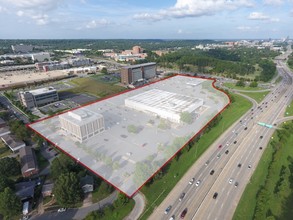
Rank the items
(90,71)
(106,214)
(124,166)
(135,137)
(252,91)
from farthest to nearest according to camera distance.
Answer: (90,71) < (252,91) < (135,137) < (124,166) < (106,214)

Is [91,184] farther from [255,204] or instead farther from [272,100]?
[272,100]

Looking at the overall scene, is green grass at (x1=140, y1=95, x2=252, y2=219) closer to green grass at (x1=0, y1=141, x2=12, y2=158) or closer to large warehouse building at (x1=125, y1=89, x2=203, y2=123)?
large warehouse building at (x1=125, y1=89, x2=203, y2=123)

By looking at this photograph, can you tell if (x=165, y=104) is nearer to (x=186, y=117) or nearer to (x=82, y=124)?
(x=186, y=117)

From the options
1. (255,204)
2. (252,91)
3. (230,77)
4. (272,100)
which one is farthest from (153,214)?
(230,77)

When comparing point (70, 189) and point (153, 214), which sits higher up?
point (70, 189)

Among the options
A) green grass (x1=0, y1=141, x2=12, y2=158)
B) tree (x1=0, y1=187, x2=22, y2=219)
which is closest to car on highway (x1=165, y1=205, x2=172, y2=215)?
tree (x1=0, y1=187, x2=22, y2=219)

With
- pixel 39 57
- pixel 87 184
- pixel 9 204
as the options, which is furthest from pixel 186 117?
pixel 39 57
